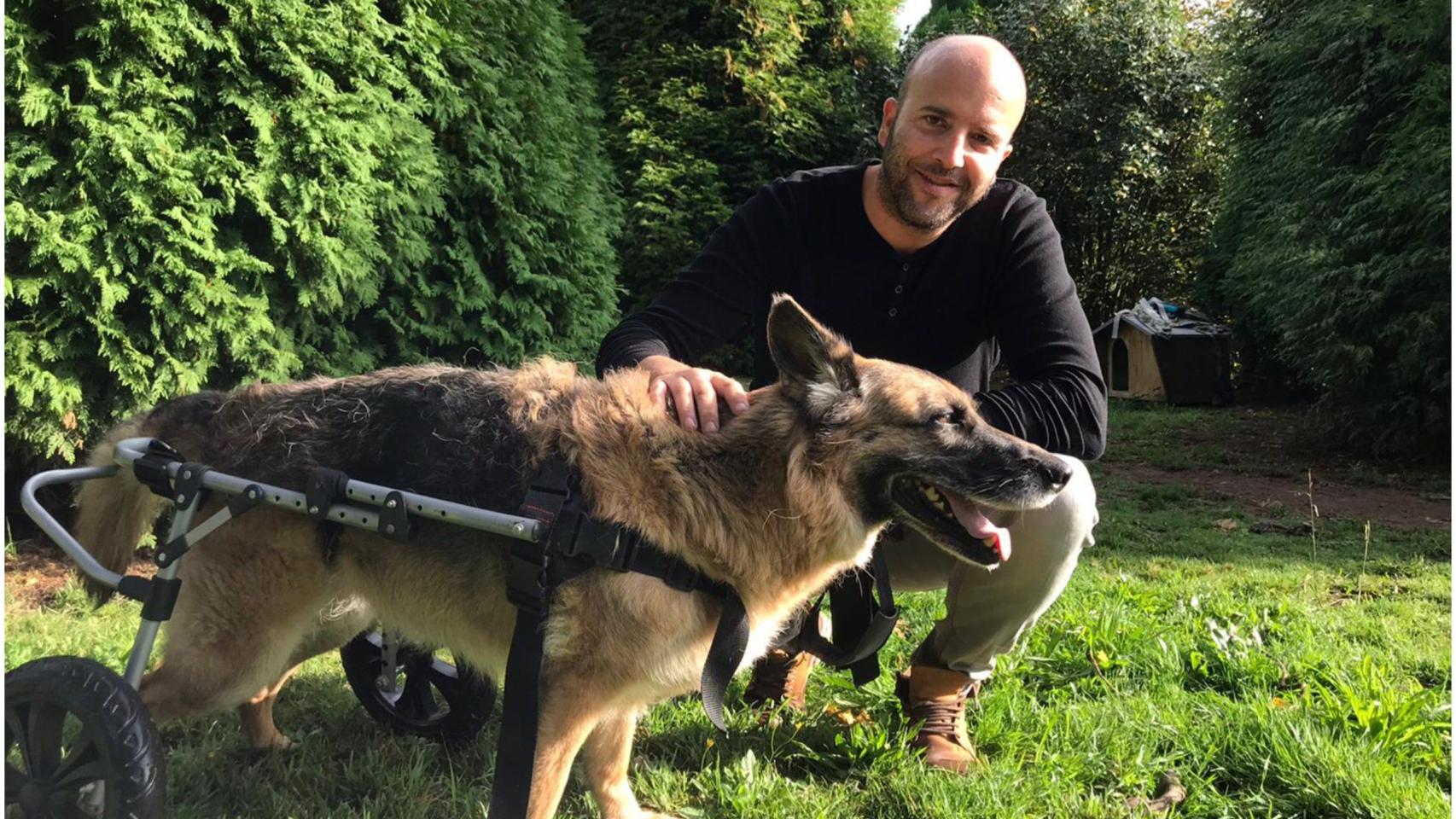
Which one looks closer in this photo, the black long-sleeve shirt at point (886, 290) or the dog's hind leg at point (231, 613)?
the dog's hind leg at point (231, 613)

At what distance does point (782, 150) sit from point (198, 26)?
8209 mm

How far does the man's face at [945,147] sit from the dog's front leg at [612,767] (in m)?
2.03

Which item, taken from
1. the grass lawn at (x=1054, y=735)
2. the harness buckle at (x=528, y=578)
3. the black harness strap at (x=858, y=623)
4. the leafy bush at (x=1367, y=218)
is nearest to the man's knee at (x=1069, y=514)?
the black harness strap at (x=858, y=623)

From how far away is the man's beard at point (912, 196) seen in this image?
3.37m

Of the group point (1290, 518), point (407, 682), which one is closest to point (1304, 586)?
point (1290, 518)

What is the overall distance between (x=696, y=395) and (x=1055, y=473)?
3.30ft

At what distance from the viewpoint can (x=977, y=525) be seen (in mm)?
2590

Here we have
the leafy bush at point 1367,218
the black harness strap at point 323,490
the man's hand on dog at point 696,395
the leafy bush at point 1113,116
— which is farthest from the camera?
the leafy bush at point 1113,116

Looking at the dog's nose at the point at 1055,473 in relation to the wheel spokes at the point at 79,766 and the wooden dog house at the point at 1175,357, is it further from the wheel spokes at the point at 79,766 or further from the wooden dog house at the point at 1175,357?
the wooden dog house at the point at 1175,357

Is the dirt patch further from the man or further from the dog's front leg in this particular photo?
the dog's front leg

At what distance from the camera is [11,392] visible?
413 centimetres

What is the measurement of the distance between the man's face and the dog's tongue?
1.22m

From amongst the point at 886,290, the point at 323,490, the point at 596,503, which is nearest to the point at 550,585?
the point at 596,503

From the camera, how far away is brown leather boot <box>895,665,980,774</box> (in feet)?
9.84
